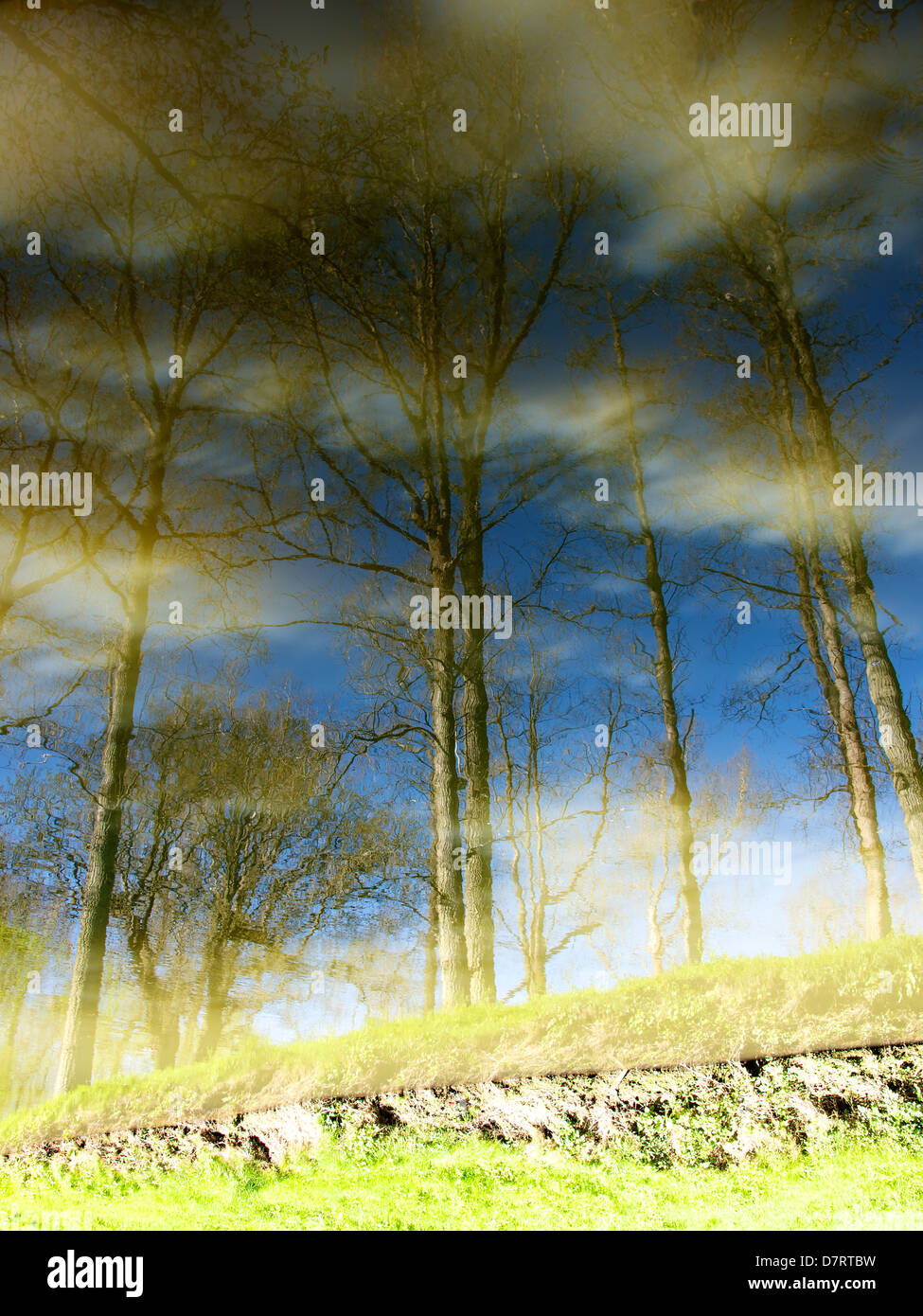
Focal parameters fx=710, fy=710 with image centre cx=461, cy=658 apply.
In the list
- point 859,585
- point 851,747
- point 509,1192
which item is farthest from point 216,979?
point 859,585

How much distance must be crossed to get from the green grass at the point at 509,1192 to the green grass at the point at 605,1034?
53 cm

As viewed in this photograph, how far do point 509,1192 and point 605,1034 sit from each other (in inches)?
51.9

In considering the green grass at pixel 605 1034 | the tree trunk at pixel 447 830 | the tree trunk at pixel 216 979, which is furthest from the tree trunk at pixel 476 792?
the tree trunk at pixel 216 979

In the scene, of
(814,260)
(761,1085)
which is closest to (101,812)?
(761,1085)

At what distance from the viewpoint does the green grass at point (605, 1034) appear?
559cm

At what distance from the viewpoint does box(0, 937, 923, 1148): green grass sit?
559cm

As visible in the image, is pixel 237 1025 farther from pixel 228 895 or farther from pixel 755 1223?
pixel 755 1223

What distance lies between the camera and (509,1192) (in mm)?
5109

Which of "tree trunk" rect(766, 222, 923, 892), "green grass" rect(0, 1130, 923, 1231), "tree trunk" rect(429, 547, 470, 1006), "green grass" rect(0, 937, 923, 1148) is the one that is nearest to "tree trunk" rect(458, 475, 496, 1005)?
"tree trunk" rect(429, 547, 470, 1006)

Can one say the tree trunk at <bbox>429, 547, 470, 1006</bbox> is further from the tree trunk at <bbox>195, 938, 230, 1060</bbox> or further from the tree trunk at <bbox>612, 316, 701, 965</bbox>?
the tree trunk at <bbox>195, 938, 230, 1060</bbox>

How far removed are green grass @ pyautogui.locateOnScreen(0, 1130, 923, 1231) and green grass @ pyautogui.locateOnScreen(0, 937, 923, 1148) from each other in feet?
1.73

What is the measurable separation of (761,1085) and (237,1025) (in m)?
16.8

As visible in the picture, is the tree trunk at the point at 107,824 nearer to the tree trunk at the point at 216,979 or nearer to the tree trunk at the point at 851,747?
the tree trunk at the point at 216,979
